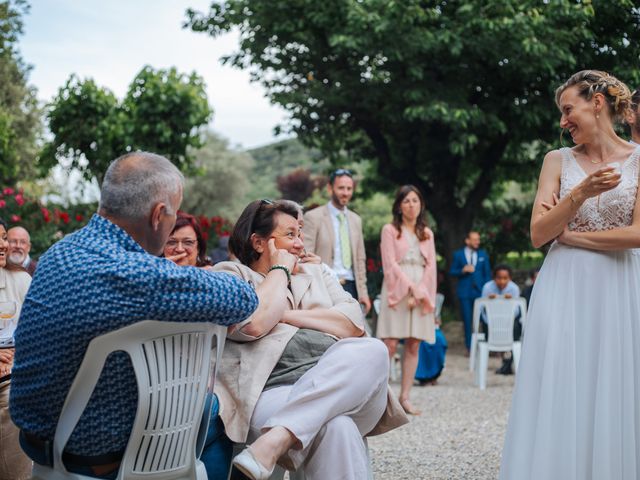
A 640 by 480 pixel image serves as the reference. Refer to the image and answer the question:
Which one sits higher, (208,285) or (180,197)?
(180,197)

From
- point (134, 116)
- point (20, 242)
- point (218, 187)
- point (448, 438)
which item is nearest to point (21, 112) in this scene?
point (134, 116)

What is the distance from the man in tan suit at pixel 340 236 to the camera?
8.13 meters

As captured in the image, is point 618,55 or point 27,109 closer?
point 618,55

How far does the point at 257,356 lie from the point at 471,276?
9991 mm

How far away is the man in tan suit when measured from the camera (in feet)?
26.7

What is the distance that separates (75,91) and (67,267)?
498 inches

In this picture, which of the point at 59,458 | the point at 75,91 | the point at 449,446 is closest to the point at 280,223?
the point at 59,458

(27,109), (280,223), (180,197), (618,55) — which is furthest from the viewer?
(27,109)

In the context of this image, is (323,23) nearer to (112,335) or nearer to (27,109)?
(112,335)

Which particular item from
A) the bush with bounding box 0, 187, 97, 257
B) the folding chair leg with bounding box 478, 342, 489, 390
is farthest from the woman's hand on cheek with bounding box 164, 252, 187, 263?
the bush with bounding box 0, 187, 97, 257

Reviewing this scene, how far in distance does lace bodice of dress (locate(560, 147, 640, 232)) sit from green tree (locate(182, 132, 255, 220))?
38.5 metres

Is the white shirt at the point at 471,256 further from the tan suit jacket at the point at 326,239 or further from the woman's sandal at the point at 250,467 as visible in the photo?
the woman's sandal at the point at 250,467

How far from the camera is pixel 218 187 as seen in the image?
44281 millimetres

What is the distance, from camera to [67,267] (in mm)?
2373
